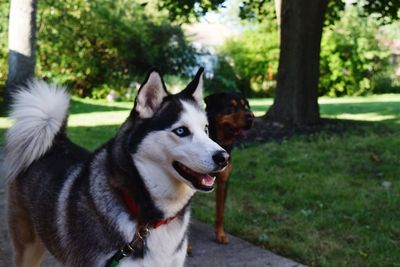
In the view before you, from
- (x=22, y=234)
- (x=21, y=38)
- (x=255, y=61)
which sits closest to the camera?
(x=22, y=234)

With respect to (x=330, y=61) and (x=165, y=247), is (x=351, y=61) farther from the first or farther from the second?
(x=165, y=247)

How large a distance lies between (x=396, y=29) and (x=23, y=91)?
117ft

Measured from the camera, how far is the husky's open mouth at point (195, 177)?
2387mm

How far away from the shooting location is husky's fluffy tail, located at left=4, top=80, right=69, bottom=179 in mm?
2969

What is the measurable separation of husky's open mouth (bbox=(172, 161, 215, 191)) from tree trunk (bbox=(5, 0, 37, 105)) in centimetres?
951

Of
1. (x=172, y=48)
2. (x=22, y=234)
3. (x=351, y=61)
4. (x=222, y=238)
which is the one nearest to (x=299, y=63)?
(x=222, y=238)

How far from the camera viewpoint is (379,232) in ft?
14.6

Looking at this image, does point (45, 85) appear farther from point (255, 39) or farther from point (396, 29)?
point (396, 29)

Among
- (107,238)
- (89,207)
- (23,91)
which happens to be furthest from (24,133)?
(107,238)

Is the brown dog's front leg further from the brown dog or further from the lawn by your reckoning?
the lawn

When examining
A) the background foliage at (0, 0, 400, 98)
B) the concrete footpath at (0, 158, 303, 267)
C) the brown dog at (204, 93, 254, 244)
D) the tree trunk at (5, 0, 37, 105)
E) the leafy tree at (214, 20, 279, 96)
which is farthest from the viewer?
the leafy tree at (214, 20, 279, 96)

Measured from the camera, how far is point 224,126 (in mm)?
4402

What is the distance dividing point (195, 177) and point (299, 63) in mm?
7977

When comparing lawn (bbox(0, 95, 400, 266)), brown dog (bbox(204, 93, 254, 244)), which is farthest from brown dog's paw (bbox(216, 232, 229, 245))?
lawn (bbox(0, 95, 400, 266))
